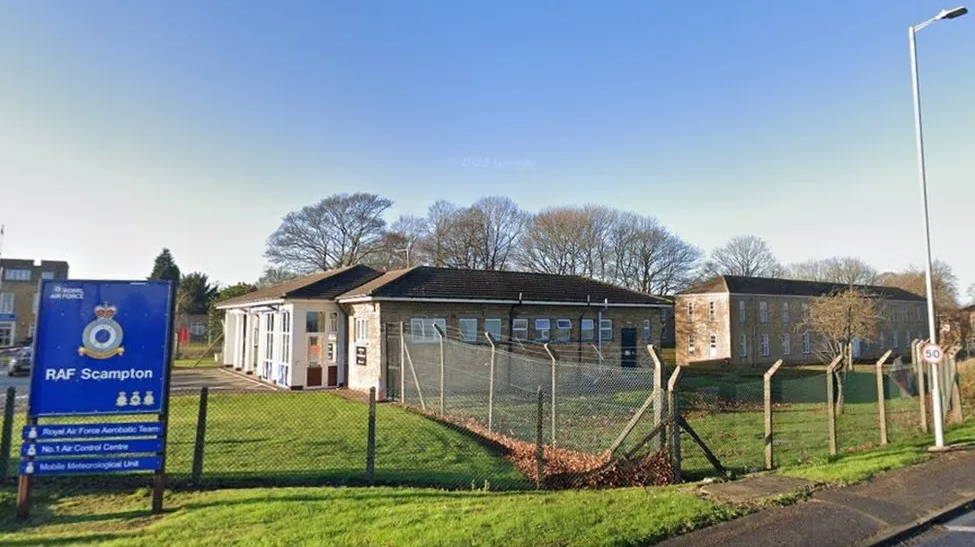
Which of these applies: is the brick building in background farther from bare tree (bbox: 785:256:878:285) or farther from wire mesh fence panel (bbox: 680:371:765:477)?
bare tree (bbox: 785:256:878:285)

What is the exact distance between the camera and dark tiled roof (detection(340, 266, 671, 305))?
61.4 feet

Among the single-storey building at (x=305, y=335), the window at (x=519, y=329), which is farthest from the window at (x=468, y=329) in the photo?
the single-storey building at (x=305, y=335)

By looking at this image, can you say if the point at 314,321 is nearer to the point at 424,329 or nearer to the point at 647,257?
the point at 424,329

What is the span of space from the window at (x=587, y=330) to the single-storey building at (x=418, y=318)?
40 mm

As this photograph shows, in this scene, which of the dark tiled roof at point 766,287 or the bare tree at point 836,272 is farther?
the bare tree at point 836,272

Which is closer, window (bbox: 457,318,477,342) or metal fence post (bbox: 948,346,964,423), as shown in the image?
metal fence post (bbox: 948,346,964,423)

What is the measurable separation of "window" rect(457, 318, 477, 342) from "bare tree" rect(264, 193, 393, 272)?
94.6 feet

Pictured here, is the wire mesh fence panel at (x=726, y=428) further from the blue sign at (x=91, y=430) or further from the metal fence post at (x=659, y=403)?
the blue sign at (x=91, y=430)

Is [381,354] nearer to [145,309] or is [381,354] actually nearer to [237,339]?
[145,309]

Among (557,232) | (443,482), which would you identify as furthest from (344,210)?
(443,482)

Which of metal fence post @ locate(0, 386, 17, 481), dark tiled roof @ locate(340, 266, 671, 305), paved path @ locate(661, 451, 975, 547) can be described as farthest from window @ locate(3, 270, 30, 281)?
paved path @ locate(661, 451, 975, 547)

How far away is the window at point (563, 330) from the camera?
2138 centimetres

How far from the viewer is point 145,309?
20.7 feet

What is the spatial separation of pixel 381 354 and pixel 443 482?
33.0ft
